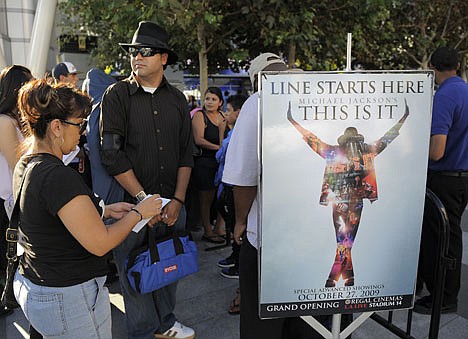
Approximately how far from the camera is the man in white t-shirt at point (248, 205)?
2.01m

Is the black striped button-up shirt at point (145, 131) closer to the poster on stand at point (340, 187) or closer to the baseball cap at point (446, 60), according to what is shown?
the poster on stand at point (340, 187)

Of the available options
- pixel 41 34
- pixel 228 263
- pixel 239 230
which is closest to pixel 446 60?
pixel 239 230

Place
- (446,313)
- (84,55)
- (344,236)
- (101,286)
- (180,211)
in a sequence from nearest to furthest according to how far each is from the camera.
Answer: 1. (344,236)
2. (101,286)
3. (180,211)
4. (446,313)
5. (84,55)

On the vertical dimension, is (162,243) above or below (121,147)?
below

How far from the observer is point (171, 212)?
106 inches

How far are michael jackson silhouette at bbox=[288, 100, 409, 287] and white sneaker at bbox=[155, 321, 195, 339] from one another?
153 centimetres

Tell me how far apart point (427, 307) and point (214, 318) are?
164 cm

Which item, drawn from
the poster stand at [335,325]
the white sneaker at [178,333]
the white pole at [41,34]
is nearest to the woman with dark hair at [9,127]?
the white sneaker at [178,333]

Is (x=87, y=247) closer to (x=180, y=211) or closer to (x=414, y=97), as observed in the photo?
(x=180, y=211)

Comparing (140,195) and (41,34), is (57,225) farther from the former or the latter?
(41,34)

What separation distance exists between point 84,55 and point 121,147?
18.9 meters

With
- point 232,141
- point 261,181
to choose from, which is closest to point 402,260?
point 261,181

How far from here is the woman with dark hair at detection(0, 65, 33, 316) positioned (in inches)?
108

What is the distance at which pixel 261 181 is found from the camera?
64.4 inches
